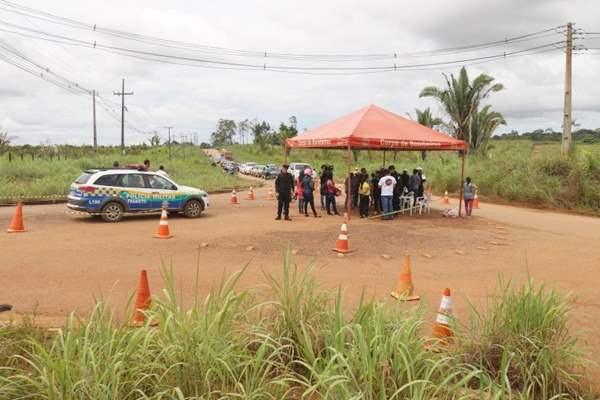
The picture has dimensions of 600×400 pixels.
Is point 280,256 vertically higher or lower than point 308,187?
lower

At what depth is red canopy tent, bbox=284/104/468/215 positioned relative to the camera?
47.1 feet

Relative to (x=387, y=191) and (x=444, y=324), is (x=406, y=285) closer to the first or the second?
(x=444, y=324)

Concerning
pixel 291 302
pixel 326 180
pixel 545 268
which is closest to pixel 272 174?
pixel 326 180

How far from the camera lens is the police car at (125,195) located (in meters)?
12.6

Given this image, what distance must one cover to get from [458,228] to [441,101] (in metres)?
25.3

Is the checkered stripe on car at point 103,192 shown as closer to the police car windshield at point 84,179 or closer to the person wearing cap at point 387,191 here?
the police car windshield at point 84,179

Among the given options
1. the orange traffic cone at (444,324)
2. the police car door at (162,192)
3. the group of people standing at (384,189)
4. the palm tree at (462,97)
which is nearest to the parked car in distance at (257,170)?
the palm tree at (462,97)

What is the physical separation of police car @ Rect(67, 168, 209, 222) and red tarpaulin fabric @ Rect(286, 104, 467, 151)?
4640 millimetres

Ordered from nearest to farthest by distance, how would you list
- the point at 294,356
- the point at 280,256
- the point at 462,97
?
1. the point at 294,356
2. the point at 280,256
3. the point at 462,97

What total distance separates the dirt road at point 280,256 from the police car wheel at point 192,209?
415 millimetres

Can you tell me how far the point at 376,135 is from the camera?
14.7 meters

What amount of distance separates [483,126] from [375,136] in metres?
26.0

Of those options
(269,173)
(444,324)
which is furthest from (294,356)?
(269,173)

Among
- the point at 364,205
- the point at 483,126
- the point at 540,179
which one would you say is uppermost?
the point at 483,126
